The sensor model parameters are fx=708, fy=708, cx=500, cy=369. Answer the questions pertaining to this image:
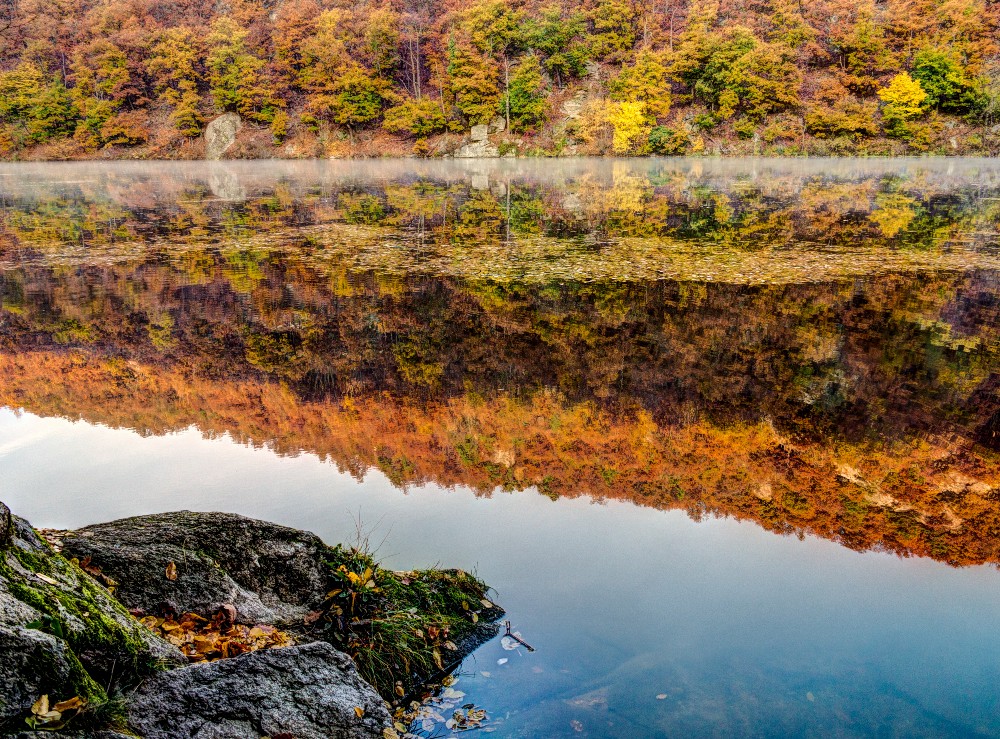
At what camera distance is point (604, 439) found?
638 cm

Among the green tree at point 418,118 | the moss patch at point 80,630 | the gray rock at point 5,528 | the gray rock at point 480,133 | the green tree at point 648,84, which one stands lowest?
the moss patch at point 80,630

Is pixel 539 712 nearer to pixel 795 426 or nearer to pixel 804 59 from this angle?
pixel 795 426

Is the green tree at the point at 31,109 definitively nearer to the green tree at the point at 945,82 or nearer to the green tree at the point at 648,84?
the green tree at the point at 648,84

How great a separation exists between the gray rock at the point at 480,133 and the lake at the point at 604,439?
40334mm

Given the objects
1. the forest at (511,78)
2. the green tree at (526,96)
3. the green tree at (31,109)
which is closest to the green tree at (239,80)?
the forest at (511,78)

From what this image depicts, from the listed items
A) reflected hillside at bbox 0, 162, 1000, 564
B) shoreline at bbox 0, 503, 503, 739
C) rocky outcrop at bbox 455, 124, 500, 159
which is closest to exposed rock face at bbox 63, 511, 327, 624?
shoreline at bbox 0, 503, 503, 739

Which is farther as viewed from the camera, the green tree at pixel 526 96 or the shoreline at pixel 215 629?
the green tree at pixel 526 96

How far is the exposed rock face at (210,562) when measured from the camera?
10.5ft

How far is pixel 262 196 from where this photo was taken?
85.7 ft

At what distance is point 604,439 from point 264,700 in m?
4.24

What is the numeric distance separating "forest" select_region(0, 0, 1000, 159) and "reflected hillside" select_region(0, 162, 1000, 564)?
3428 centimetres

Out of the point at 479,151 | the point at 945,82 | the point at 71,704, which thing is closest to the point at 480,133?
the point at 479,151

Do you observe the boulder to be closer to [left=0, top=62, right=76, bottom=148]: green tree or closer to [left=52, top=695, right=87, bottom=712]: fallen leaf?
[left=0, top=62, right=76, bottom=148]: green tree

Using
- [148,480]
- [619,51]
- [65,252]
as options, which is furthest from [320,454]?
[619,51]
